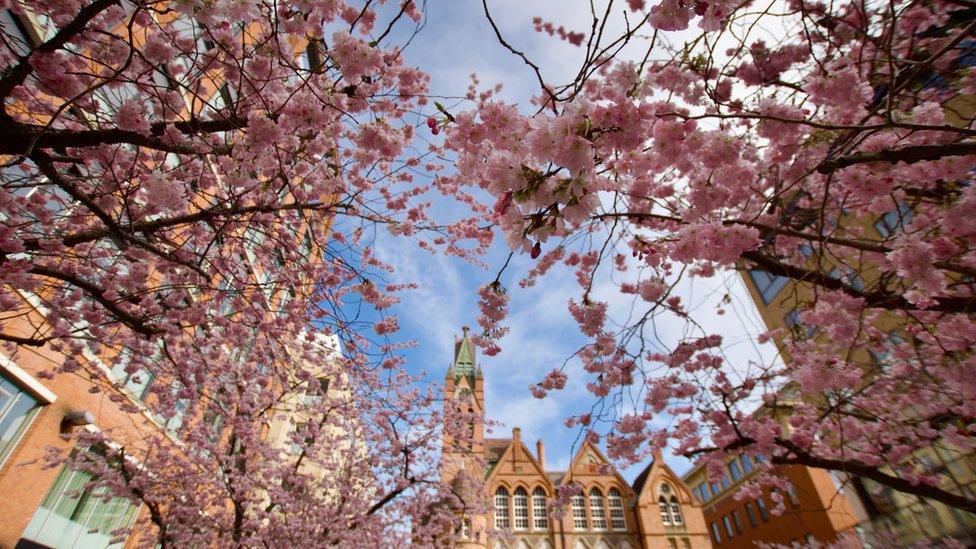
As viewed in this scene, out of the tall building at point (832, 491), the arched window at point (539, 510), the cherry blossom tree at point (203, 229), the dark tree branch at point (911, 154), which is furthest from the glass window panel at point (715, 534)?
the dark tree branch at point (911, 154)

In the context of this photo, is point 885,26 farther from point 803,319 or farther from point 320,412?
point 320,412

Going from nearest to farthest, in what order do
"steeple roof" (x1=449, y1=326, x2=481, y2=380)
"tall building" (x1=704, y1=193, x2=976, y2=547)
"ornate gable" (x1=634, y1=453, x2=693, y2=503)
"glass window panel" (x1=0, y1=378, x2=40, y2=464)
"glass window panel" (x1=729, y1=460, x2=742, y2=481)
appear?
"tall building" (x1=704, y1=193, x2=976, y2=547)
"glass window panel" (x1=0, y1=378, x2=40, y2=464)
"ornate gable" (x1=634, y1=453, x2=693, y2=503)
"glass window panel" (x1=729, y1=460, x2=742, y2=481)
"steeple roof" (x1=449, y1=326, x2=481, y2=380)

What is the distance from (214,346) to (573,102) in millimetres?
8779

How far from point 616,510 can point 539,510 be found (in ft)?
16.7

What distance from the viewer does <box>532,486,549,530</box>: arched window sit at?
27734 millimetres

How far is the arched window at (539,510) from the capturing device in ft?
91.0

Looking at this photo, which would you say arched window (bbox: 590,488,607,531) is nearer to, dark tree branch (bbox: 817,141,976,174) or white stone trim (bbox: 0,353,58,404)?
white stone trim (bbox: 0,353,58,404)

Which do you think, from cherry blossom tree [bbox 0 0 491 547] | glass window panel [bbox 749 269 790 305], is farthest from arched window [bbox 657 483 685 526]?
cherry blossom tree [bbox 0 0 491 547]

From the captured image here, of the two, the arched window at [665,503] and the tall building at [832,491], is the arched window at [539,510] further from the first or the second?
the tall building at [832,491]

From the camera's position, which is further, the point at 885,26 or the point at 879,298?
the point at 879,298

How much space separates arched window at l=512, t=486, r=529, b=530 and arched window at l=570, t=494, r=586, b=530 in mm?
2993

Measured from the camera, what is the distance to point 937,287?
3619mm

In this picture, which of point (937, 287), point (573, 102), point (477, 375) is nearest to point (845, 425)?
point (937, 287)

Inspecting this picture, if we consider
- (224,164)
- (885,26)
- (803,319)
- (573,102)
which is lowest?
(573,102)
